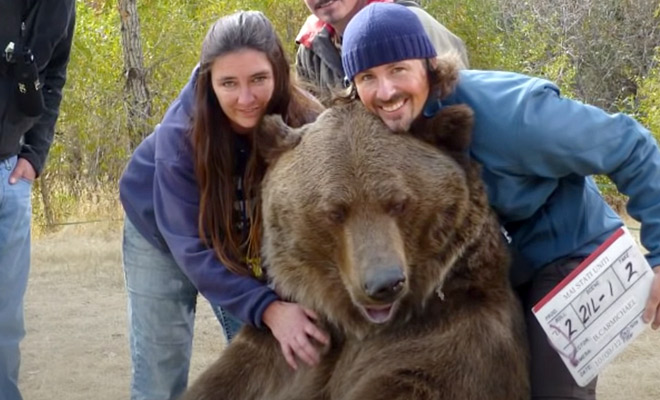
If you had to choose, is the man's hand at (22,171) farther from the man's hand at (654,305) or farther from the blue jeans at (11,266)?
the man's hand at (654,305)

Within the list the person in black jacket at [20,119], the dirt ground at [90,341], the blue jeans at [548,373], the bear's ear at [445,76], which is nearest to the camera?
the bear's ear at [445,76]

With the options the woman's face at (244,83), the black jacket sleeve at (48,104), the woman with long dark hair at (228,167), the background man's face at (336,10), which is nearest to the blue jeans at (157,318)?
the woman with long dark hair at (228,167)

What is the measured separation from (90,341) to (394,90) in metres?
4.35

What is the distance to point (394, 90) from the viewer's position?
10.3 ft

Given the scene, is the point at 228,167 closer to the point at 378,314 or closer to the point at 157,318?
the point at 378,314

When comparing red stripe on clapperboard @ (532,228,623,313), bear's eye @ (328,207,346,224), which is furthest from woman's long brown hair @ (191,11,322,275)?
red stripe on clapperboard @ (532,228,623,313)

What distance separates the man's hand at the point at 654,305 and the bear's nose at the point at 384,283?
0.94 meters

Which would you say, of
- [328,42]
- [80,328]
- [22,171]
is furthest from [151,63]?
[328,42]

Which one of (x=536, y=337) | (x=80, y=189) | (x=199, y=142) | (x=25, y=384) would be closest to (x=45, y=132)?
(x=199, y=142)

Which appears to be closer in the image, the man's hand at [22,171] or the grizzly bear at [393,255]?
the grizzly bear at [393,255]

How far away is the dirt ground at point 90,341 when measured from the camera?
612 cm

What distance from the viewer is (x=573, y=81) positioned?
21.7 metres

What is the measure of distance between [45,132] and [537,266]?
7.80ft

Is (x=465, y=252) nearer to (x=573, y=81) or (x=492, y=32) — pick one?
(x=492, y=32)
